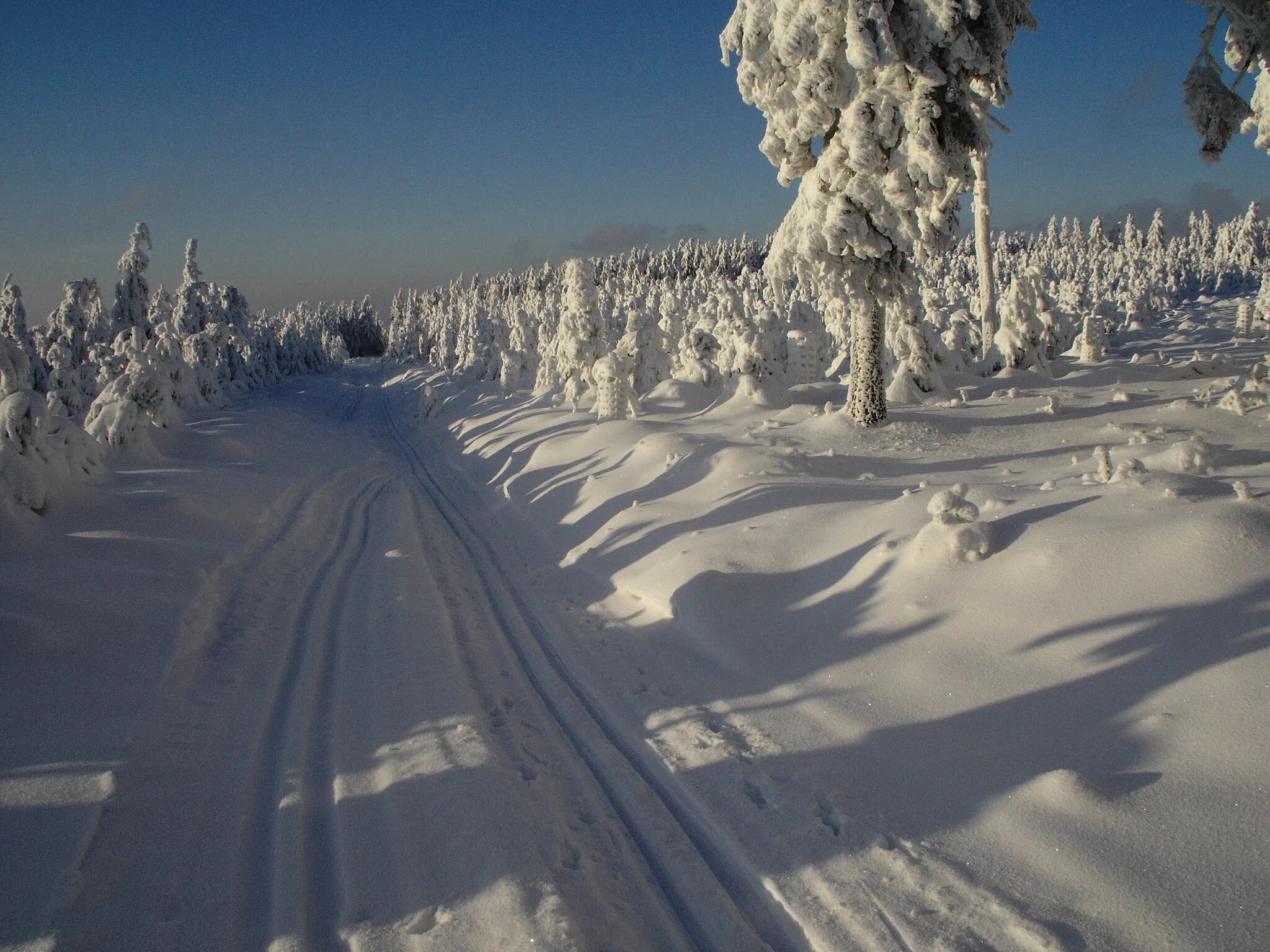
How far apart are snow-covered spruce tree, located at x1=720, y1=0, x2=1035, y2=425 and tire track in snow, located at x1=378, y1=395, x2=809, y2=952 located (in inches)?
397

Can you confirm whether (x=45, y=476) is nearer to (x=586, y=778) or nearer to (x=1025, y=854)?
(x=586, y=778)

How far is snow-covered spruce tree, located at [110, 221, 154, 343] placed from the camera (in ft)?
138

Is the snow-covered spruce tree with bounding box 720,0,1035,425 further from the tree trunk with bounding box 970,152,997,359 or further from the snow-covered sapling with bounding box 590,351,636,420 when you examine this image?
the tree trunk with bounding box 970,152,997,359

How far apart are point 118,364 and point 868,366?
3529 centimetres

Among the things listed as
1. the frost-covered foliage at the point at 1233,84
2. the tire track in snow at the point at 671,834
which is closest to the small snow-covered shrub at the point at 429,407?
the tire track in snow at the point at 671,834

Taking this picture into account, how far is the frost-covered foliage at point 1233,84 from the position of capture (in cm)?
992

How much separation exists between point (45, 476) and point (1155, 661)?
53.9 feet

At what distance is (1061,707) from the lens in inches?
210

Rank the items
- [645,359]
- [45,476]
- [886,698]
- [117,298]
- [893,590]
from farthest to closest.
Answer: [117,298]
[645,359]
[45,476]
[893,590]
[886,698]

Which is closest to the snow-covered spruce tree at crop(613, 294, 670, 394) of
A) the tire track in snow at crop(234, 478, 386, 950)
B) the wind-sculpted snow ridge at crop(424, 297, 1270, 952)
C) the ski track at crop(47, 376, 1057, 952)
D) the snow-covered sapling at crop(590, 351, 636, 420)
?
the snow-covered sapling at crop(590, 351, 636, 420)

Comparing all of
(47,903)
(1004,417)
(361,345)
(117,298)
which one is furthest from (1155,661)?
(361,345)

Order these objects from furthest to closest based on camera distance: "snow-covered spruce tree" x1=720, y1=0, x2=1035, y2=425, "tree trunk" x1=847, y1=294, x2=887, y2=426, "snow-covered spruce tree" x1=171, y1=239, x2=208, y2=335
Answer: "snow-covered spruce tree" x1=171, y1=239, x2=208, y2=335 < "tree trunk" x1=847, y1=294, x2=887, y2=426 < "snow-covered spruce tree" x1=720, y1=0, x2=1035, y2=425

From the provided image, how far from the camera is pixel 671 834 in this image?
4.92 meters

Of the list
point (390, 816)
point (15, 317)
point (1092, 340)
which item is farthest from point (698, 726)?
point (15, 317)
